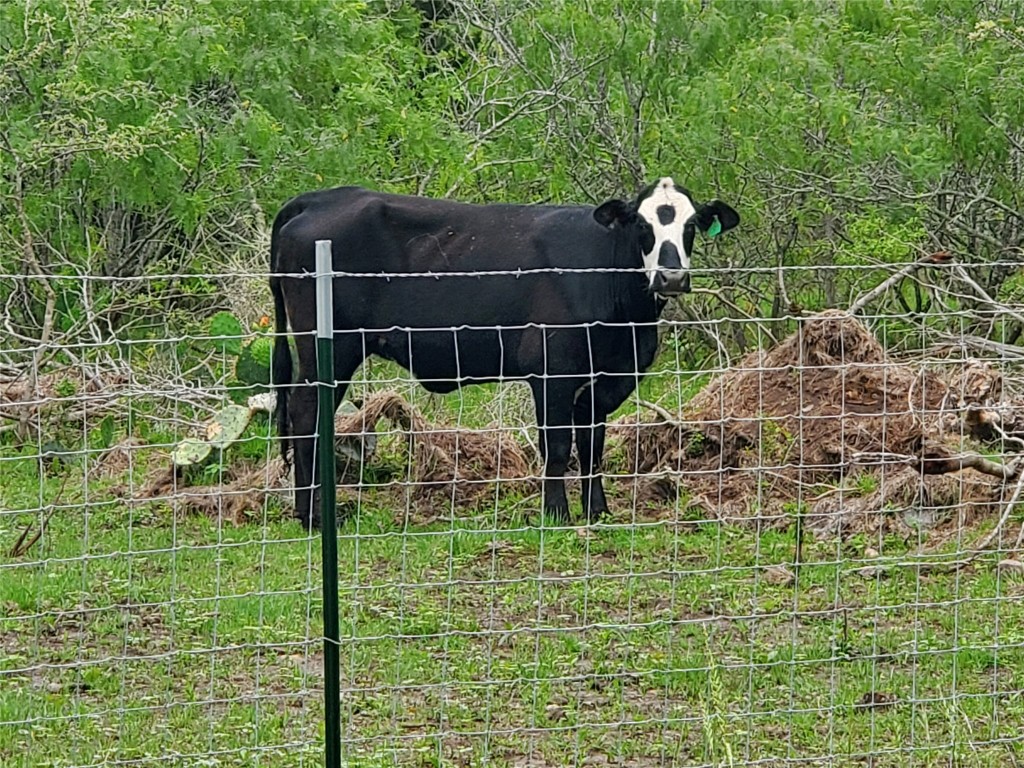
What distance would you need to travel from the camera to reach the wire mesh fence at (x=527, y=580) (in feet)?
18.5

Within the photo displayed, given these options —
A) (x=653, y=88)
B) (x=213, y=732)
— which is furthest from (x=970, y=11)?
(x=213, y=732)

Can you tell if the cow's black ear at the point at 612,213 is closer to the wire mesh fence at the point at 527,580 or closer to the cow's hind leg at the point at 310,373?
the wire mesh fence at the point at 527,580

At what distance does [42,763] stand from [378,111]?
869 centimetres

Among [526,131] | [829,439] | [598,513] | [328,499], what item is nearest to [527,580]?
[328,499]

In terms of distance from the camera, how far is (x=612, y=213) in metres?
10.2

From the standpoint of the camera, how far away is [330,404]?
4508 mm

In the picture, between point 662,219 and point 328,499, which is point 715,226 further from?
point 328,499

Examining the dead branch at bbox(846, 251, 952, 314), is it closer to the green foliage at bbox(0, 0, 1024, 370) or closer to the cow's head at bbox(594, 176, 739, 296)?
the cow's head at bbox(594, 176, 739, 296)

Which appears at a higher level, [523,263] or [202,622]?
[523,263]

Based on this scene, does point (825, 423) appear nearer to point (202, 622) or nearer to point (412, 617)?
point (412, 617)

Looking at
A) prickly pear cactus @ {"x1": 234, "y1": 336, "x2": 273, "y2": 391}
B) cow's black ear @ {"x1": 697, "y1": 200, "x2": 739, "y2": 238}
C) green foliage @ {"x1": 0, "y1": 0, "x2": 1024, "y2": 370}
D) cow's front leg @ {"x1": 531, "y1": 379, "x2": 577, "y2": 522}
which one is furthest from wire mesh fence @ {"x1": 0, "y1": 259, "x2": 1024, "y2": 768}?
green foliage @ {"x1": 0, "y1": 0, "x2": 1024, "y2": 370}

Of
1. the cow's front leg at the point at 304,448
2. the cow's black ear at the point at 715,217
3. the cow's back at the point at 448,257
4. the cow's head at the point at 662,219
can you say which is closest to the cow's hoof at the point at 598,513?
the cow's back at the point at 448,257

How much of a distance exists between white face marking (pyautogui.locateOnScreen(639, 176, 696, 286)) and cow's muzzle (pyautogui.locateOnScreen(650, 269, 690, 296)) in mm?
182

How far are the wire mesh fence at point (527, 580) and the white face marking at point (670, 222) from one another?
37.8 inches
